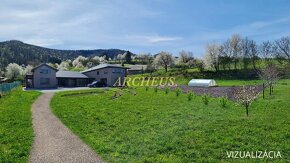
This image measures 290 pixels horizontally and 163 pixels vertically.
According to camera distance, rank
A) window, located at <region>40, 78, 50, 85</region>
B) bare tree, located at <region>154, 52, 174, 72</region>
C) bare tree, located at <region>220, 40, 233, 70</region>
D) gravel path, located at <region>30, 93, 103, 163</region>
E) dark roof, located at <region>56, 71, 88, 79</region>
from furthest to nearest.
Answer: bare tree, located at <region>154, 52, 174, 72</region> → bare tree, located at <region>220, 40, 233, 70</region> → dark roof, located at <region>56, 71, 88, 79</region> → window, located at <region>40, 78, 50, 85</region> → gravel path, located at <region>30, 93, 103, 163</region>

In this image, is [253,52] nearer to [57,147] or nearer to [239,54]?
[239,54]

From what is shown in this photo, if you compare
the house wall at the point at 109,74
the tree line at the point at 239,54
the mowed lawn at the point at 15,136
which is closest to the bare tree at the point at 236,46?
the tree line at the point at 239,54

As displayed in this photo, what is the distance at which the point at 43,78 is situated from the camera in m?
61.2

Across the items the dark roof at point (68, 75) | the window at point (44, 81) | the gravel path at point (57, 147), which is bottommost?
the gravel path at point (57, 147)

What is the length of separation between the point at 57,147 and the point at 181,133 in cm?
591

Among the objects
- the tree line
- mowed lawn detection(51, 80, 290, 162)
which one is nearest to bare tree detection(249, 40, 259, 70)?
the tree line

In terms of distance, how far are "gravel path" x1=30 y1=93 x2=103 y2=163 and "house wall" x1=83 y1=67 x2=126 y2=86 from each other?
5018cm

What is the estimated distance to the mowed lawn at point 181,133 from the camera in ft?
35.9

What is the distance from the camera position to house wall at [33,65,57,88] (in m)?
60.2

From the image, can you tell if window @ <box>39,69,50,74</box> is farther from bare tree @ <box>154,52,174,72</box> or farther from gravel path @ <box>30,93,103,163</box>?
bare tree @ <box>154,52,174,72</box>

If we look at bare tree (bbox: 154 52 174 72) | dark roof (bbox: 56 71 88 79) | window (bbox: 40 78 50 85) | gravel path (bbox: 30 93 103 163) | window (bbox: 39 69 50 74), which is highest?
bare tree (bbox: 154 52 174 72)

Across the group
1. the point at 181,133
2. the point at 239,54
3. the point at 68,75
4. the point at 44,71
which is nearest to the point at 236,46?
the point at 239,54

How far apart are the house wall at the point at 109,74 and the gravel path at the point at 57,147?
50180 mm

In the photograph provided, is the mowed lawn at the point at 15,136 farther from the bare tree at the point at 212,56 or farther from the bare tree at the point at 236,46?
the bare tree at the point at 236,46
